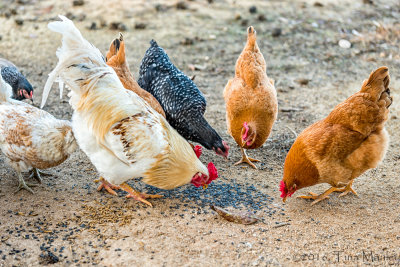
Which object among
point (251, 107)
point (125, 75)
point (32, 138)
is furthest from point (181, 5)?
point (32, 138)

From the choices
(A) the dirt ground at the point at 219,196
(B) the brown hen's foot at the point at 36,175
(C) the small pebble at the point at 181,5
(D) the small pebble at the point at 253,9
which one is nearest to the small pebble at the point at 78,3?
(A) the dirt ground at the point at 219,196

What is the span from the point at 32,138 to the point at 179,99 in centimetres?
187

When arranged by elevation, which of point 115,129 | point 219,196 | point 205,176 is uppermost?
point 115,129

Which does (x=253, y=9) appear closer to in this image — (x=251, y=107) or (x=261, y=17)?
(x=261, y=17)

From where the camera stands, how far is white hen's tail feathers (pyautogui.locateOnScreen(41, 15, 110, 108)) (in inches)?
147

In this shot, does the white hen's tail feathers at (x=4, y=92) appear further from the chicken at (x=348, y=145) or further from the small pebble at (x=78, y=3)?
the small pebble at (x=78, y=3)

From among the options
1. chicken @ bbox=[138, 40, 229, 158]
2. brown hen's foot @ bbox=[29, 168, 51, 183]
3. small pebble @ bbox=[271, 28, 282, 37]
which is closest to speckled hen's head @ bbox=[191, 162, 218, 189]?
chicken @ bbox=[138, 40, 229, 158]

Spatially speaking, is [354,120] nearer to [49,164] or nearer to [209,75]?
[49,164]

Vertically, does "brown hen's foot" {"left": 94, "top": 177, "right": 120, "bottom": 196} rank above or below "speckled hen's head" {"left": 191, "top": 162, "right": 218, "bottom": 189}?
below

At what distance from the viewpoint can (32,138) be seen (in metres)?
4.02

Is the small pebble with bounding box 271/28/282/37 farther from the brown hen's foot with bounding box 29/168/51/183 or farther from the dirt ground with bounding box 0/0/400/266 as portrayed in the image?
the brown hen's foot with bounding box 29/168/51/183

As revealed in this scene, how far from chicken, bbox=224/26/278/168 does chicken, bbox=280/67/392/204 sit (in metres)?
0.79

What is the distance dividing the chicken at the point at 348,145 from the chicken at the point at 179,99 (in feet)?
3.12

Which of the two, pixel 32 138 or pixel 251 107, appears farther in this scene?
pixel 251 107
